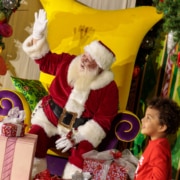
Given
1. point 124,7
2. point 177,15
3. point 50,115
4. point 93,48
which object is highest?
point 124,7

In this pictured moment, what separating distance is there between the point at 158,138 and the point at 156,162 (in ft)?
0.57

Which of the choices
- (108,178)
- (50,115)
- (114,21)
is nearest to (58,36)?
(114,21)

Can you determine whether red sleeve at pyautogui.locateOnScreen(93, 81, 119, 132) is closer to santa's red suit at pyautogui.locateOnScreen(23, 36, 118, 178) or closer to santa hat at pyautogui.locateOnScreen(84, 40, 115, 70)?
santa's red suit at pyautogui.locateOnScreen(23, 36, 118, 178)

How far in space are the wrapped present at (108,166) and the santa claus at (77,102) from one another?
0.09 m

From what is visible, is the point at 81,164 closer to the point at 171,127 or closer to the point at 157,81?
the point at 171,127

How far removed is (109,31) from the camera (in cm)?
302

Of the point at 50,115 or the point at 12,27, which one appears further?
the point at 12,27

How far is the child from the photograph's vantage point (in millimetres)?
1970

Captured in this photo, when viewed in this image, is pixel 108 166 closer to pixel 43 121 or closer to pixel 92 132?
pixel 92 132

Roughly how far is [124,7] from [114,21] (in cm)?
40

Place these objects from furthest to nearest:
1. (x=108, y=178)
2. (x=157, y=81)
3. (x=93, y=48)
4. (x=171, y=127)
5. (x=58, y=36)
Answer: (x=157, y=81)
(x=58, y=36)
(x=93, y=48)
(x=108, y=178)
(x=171, y=127)

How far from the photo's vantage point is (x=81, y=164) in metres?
2.52

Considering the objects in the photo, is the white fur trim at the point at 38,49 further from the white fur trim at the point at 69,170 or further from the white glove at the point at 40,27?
the white fur trim at the point at 69,170

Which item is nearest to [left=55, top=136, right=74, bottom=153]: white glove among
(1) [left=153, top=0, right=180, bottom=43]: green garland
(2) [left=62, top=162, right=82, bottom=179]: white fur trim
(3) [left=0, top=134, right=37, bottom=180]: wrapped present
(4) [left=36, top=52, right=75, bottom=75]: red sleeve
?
(2) [left=62, top=162, right=82, bottom=179]: white fur trim
